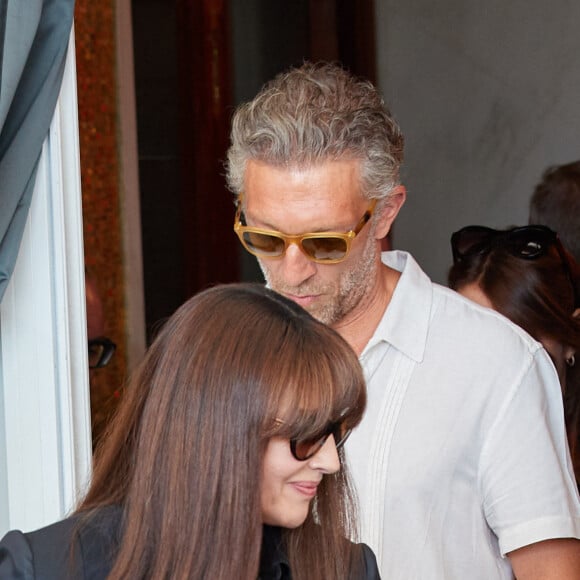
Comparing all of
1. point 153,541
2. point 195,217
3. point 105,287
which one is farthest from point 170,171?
point 153,541

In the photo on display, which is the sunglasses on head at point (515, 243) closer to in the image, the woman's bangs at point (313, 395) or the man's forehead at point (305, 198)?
the man's forehead at point (305, 198)

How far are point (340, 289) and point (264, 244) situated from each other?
0.52 feet

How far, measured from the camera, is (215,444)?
4.66 ft

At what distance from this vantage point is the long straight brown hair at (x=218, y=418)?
4.66 feet

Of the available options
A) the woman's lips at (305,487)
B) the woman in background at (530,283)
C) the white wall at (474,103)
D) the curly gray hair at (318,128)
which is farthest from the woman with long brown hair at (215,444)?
the white wall at (474,103)

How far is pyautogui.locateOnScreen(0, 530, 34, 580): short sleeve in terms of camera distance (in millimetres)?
1437

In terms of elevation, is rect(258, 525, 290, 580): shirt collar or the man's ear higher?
the man's ear

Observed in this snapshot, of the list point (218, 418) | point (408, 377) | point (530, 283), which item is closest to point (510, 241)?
point (530, 283)

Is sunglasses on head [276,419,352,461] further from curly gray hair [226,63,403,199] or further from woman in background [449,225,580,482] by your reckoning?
woman in background [449,225,580,482]

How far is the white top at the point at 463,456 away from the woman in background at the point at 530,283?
2.25 feet

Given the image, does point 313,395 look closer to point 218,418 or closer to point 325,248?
point 218,418

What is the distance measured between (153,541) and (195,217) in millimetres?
4220

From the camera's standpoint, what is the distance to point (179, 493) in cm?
143

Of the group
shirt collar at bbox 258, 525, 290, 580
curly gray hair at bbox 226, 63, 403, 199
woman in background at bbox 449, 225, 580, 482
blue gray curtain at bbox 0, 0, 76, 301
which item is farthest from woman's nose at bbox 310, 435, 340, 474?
woman in background at bbox 449, 225, 580, 482
